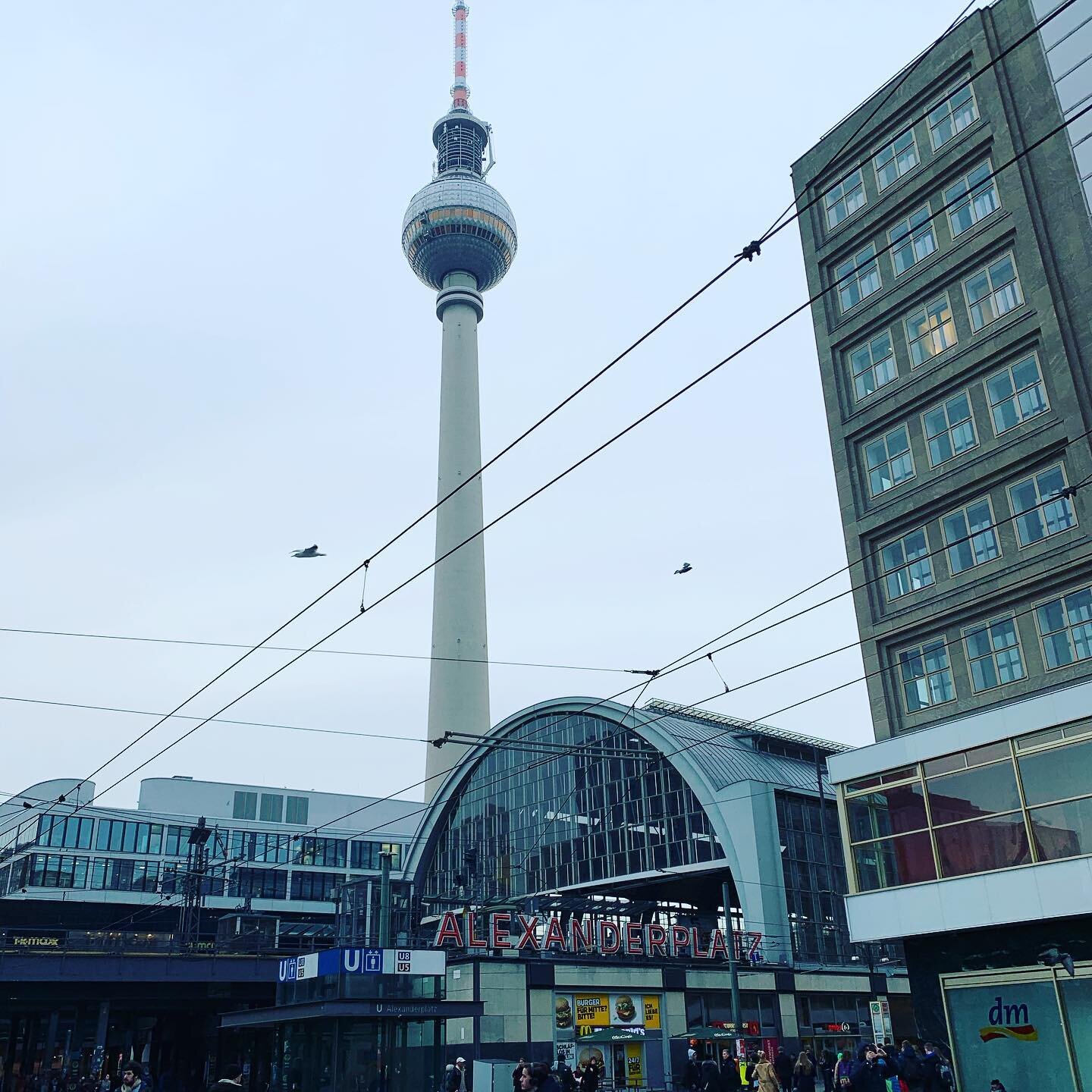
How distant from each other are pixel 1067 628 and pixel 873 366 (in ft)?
36.9

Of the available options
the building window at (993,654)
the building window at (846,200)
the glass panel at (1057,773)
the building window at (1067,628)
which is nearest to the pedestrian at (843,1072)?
the glass panel at (1057,773)

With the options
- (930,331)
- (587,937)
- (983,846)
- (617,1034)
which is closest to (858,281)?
(930,331)

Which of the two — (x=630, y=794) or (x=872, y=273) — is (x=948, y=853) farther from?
(x=630, y=794)

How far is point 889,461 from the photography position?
35562 mm

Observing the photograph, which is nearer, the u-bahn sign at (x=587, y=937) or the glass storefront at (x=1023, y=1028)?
the glass storefront at (x=1023, y=1028)

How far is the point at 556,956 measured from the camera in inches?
1901

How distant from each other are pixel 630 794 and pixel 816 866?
1226 cm

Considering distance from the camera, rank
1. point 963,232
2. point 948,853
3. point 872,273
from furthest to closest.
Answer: point 872,273 < point 963,232 < point 948,853

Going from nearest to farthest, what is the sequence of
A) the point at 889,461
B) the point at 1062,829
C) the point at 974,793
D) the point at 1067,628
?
Answer: 1. the point at 1062,829
2. the point at 974,793
3. the point at 1067,628
4. the point at 889,461

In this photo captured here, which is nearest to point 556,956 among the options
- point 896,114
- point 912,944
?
point 912,944

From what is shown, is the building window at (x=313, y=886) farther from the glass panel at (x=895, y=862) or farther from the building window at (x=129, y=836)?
the glass panel at (x=895, y=862)

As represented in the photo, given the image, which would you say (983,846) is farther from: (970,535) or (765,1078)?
(970,535)

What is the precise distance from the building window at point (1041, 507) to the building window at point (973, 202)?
8527mm

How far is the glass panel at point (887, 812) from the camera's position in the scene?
101 ft
